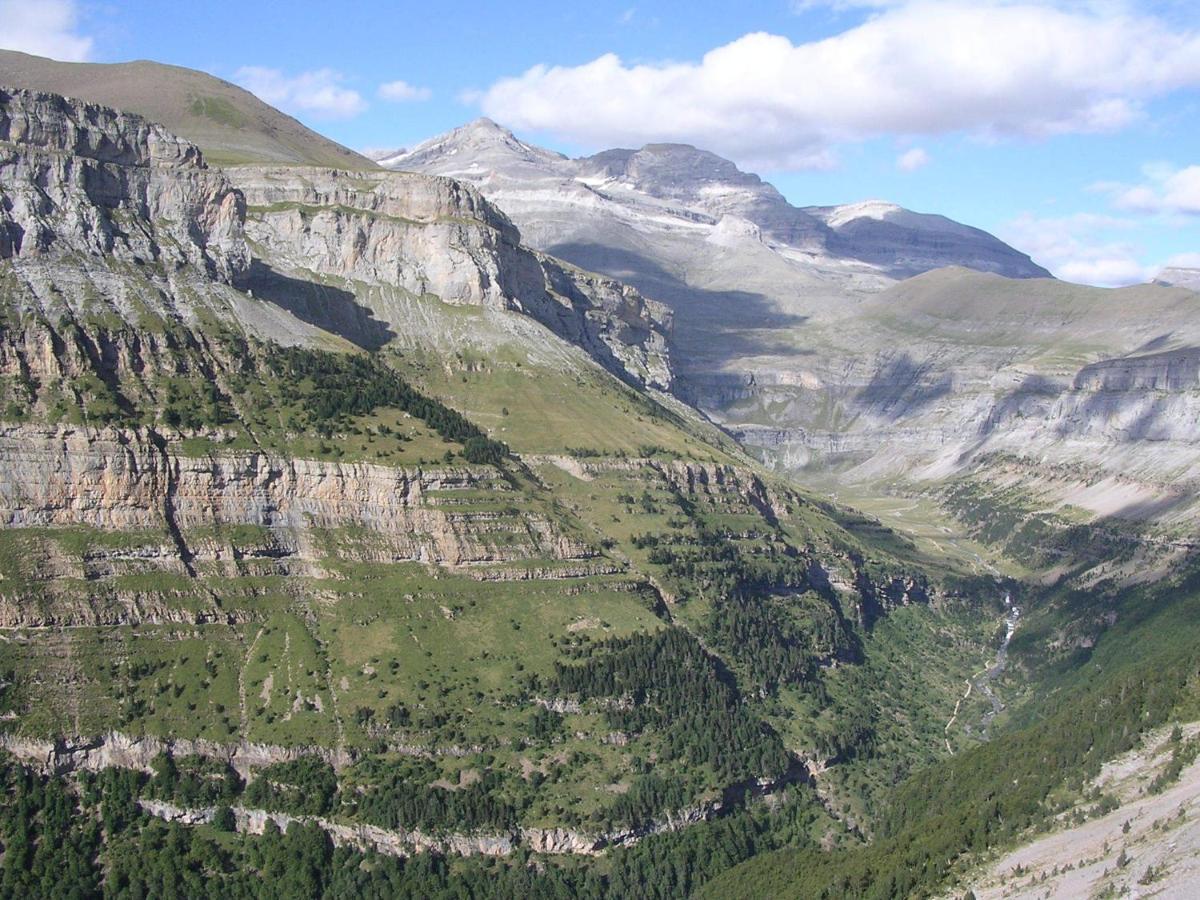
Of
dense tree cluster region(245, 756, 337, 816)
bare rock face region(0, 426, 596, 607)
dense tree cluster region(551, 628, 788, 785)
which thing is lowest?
dense tree cluster region(245, 756, 337, 816)

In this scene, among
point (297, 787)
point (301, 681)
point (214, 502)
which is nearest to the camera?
point (297, 787)

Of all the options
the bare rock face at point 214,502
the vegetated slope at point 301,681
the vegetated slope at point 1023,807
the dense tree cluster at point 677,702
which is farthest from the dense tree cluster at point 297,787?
the vegetated slope at point 1023,807

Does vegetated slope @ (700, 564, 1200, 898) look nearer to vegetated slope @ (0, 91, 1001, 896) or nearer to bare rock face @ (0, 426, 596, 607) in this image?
vegetated slope @ (0, 91, 1001, 896)

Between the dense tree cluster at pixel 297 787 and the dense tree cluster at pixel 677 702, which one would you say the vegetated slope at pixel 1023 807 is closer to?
the dense tree cluster at pixel 677 702

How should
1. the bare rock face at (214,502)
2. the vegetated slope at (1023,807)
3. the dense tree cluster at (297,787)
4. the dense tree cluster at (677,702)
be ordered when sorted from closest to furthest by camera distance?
the vegetated slope at (1023,807) < the dense tree cluster at (297,787) < the bare rock face at (214,502) < the dense tree cluster at (677,702)

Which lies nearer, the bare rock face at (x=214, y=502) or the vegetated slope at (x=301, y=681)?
the vegetated slope at (x=301, y=681)

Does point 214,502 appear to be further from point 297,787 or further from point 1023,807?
point 1023,807

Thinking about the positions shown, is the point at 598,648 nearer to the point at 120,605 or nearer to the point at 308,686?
the point at 308,686

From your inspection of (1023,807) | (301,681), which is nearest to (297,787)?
(301,681)

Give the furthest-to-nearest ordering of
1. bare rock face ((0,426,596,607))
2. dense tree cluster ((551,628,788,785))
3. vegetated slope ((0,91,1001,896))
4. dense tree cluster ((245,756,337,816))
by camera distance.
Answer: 1. dense tree cluster ((551,628,788,785))
2. bare rock face ((0,426,596,607))
3. dense tree cluster ((245,756,337,816))
4. vegetated slope ((0,91,1001,896))

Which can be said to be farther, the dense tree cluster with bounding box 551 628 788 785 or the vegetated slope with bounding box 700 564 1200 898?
the dense tree cluster with bounding box 551 628 788 785

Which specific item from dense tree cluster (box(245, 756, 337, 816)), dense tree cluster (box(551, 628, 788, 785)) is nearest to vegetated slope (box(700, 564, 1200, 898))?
dense tree cluster (box(551, 628, 788, 785))

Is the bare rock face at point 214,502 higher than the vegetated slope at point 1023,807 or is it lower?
higher
